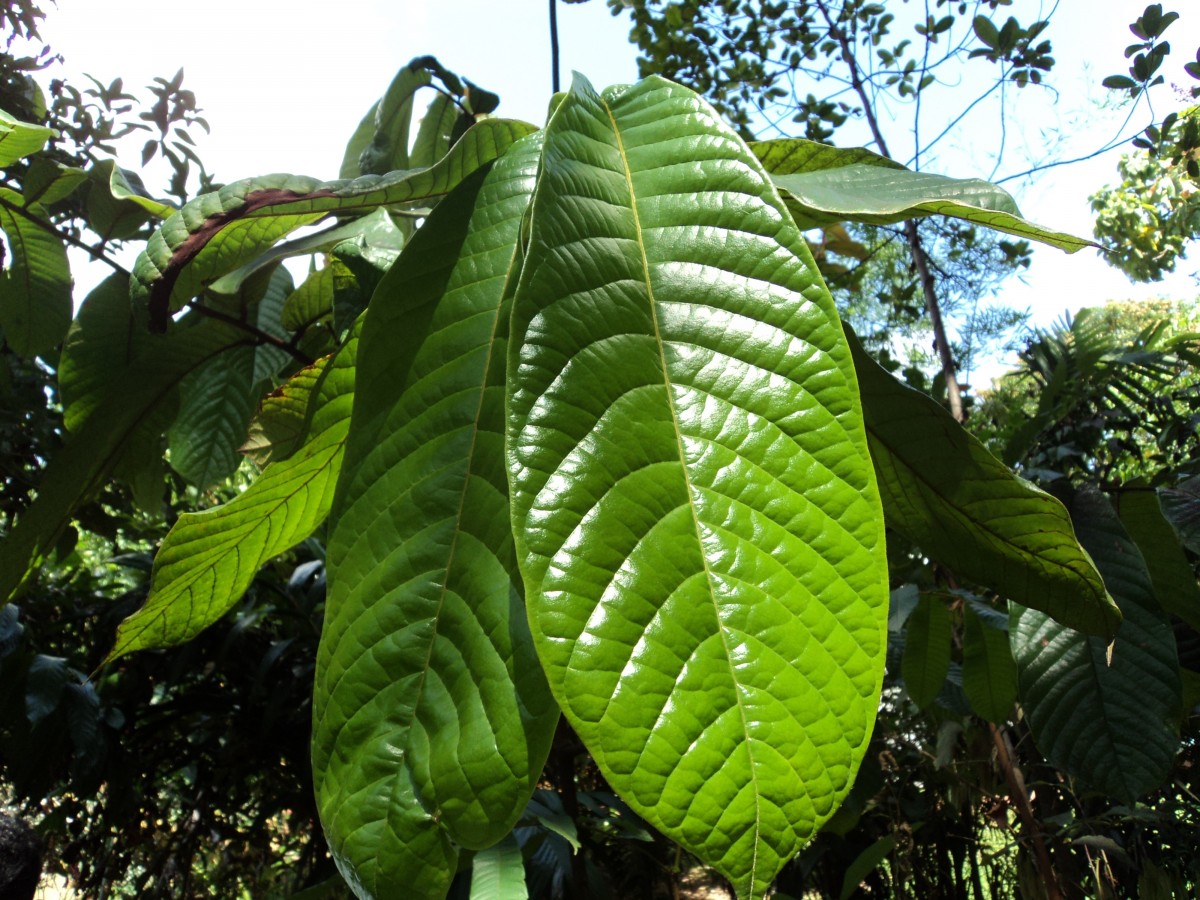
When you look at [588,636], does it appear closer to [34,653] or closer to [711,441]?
[711,441]

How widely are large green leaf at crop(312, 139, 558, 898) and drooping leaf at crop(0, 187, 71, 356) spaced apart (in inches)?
13.8

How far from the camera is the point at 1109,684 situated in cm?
61

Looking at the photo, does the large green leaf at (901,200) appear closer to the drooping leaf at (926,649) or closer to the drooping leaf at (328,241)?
the drooping leaf at (328,241)

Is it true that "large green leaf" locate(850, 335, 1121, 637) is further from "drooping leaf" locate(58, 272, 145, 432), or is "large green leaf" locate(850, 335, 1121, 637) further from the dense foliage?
"drooping leaf" locate(58, 272, 145, 432)

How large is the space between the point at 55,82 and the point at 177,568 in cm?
203

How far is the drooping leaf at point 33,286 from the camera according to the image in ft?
1.68

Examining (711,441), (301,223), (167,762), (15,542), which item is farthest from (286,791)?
(711,441)

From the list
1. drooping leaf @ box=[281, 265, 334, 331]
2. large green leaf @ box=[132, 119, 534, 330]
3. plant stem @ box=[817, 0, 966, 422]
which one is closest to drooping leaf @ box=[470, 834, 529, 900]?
drooping leaf @ box=[281, 265, 334, 331]

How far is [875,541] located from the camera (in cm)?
22

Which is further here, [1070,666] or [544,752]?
[1070,666]

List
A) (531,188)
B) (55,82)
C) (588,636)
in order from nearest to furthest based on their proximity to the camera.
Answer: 1. (588,636)
2. (531,188)
3. (55,82)

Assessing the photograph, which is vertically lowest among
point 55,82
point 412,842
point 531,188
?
point 412,842

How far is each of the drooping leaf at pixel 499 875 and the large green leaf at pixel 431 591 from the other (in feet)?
2.05

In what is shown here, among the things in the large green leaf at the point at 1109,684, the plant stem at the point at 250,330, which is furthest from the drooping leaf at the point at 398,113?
the large green leaf at the point at 1109,684
